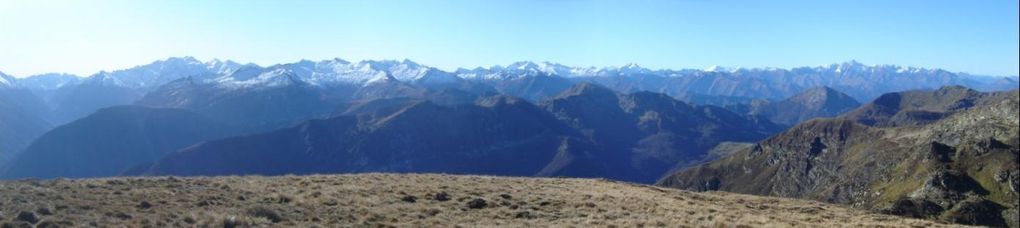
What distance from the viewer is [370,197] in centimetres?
3650

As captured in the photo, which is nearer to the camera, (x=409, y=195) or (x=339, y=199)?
(x=339, y=199)

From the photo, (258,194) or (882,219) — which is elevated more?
(258,194)

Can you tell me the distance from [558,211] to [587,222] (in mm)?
3823

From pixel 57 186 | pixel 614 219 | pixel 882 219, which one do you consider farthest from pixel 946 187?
pixel 57 186

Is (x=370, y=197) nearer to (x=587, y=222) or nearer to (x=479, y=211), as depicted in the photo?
(x=479, y=211)

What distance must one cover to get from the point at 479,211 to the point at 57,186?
20.9 meters

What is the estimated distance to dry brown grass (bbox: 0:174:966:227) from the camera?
28.2 m

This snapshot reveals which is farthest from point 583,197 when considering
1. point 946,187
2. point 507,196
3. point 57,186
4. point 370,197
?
point 946,187

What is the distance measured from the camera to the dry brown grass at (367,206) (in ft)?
92.5

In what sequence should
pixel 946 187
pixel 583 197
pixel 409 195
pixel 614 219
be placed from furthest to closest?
pixel 946 187, pixel 583 197, pixel 409 195, pixel 614 219

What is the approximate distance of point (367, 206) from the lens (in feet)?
110

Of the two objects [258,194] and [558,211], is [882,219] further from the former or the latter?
[258,194]

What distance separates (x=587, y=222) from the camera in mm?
31234

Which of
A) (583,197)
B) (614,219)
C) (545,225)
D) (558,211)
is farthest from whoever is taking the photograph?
(583,197)
